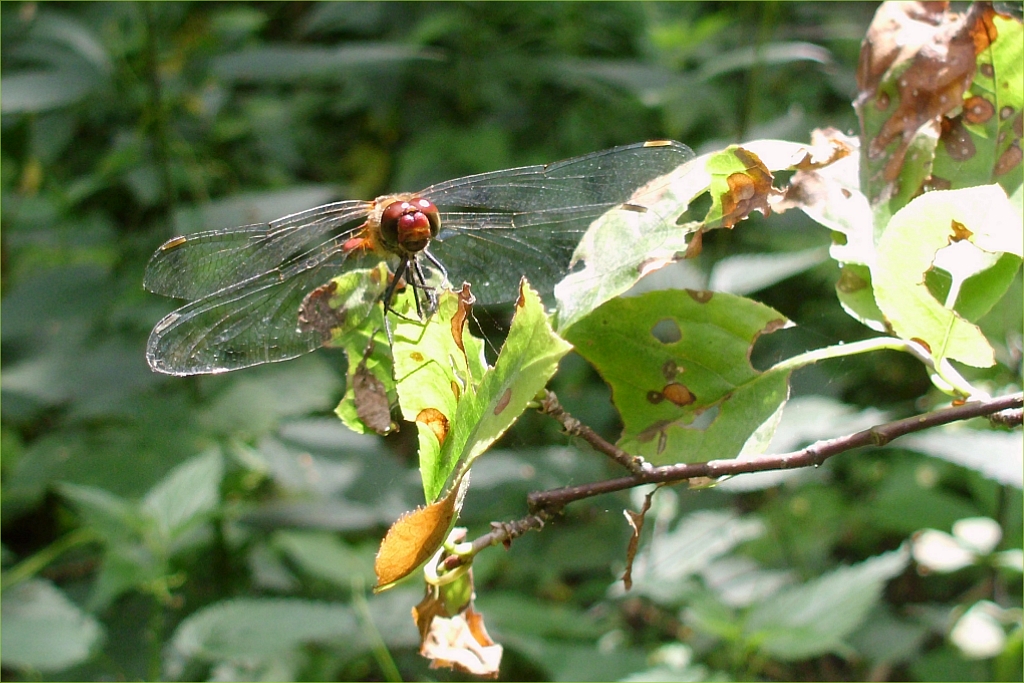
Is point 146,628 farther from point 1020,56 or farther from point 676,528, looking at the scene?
point 1020,56

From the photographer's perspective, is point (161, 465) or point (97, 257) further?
point (97, 257)

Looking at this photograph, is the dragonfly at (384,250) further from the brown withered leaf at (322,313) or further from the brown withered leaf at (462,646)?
the brown withered leaf at (462,646)

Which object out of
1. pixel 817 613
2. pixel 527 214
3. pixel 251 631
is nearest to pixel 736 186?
pixel 527 214

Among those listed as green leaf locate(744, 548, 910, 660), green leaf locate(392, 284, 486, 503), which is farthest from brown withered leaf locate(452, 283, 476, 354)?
green leaf locate(744, 548, 910, 660)

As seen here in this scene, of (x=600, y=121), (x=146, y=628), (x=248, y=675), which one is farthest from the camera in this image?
(x=600, y=121)

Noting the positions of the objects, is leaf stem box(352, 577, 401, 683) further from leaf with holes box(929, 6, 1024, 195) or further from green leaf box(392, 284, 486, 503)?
leaf with holes box(929, 6, 1024, 195)

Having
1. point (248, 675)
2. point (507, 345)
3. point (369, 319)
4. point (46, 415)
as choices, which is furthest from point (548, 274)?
point (46, 415)
